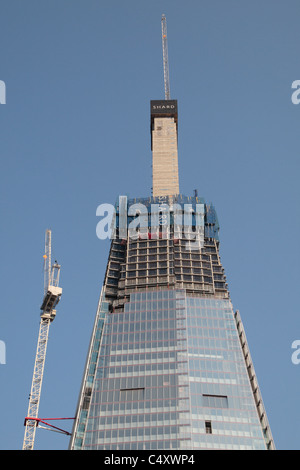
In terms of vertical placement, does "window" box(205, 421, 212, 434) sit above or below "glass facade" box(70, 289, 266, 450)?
below

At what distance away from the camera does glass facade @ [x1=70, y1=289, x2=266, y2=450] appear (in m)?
168

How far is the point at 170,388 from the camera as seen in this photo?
178m

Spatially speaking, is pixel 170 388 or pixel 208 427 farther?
pixel 170 388

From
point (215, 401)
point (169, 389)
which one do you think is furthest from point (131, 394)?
point (215, 401)

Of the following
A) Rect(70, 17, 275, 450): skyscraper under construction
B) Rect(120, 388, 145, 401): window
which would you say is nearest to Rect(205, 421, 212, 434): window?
Rect(70, 17, 275, 450): skyscraper under construction

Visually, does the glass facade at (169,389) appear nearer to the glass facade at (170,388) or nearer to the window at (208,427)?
the glass facade at (170,388)

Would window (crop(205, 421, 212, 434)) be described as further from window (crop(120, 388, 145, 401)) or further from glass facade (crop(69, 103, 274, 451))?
window (crop(120, 388, 145, 401))

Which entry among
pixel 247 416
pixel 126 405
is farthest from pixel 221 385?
pixel 126 405

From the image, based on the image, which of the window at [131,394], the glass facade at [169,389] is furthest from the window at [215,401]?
the window at [131,394]

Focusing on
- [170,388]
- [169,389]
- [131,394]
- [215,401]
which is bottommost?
[215,401]

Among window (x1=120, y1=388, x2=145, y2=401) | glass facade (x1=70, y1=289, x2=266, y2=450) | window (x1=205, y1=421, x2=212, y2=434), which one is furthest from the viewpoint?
window (x1=120, y1=388, x2=145, y2=401)

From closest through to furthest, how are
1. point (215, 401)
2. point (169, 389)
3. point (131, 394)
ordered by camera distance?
1. point (215, 401)
2. point (169, 389)
3. point (131, 394)

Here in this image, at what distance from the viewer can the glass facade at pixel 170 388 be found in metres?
168

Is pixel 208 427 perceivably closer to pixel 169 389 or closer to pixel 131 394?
pixel 169 389
